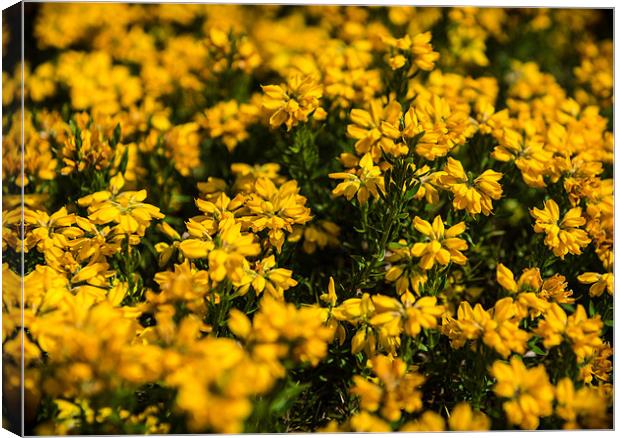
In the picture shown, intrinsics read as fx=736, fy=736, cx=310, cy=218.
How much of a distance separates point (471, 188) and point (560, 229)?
1.17 ft

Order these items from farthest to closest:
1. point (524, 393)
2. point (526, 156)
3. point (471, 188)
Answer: point (526, 156) → point (471, 188) → point (524, 393)

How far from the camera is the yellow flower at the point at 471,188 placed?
245 centimetres

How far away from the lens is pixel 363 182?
8.40 ft

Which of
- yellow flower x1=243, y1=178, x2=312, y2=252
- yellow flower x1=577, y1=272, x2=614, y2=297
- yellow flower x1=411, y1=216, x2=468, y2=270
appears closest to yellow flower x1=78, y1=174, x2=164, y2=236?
yellow flower x1=243, y1=178, x2=312, y2=252

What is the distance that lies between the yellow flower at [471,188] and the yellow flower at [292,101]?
0.55 m

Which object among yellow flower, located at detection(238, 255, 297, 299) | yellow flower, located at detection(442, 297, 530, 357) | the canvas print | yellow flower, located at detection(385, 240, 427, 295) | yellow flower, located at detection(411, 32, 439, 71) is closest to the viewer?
the canvas print

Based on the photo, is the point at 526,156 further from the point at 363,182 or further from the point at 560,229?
the point at 363,182

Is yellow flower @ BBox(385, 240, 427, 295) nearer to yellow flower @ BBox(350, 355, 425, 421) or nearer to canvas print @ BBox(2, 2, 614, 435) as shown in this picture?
canvas print @ BBox(2, 2, 614, 435)

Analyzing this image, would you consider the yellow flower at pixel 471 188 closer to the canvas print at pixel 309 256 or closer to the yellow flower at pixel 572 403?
the canvas print at pixel 309 256

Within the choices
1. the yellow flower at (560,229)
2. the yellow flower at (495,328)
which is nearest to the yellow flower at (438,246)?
the yellow flower at (495,328)

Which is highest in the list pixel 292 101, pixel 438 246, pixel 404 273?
pixel 292 101

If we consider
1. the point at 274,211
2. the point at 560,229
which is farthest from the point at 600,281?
the point at 274,211

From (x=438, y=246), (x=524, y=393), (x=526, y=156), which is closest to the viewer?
(x=524, y=393)

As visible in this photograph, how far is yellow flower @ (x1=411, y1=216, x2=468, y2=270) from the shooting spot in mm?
2354
